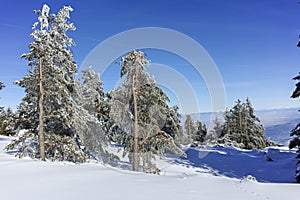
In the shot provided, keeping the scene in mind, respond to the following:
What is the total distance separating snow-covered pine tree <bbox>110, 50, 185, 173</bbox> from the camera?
47.8 feet

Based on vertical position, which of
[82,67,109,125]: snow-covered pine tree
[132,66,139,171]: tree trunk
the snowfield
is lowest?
the snowfield

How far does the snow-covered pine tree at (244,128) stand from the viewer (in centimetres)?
4550

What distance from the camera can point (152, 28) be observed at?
22.0m

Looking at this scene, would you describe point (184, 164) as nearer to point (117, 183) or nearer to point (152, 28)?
point (152, 28)

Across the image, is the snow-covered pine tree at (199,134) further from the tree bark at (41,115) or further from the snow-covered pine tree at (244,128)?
the tree bark at (41,115)

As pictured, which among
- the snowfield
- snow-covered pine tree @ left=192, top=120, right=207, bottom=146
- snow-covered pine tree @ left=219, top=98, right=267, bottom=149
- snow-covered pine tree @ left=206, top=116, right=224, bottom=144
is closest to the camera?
the snowfield

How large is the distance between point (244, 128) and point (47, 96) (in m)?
40.3

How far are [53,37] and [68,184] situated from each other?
1080 cm

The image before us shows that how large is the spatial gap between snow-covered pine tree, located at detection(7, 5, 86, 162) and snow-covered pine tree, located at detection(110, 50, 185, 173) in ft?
9.82

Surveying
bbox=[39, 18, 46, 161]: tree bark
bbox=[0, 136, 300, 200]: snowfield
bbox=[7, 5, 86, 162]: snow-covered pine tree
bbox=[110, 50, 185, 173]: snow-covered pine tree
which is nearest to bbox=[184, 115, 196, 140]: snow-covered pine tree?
bbox=[110, 50, 185, 173]: snow-covered pine tree

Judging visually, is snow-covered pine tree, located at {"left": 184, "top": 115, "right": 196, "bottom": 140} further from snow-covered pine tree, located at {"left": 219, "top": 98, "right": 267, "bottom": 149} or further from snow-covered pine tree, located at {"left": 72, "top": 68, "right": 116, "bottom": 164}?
snow-covered pine tree, located at {"left": 72, "top": 68, "right": 116, "bottom": 164}

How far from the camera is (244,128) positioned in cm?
4553

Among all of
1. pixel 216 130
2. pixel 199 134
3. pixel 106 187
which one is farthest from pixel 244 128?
pixel 106 187

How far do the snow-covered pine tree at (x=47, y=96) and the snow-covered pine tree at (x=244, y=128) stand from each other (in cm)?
3691
